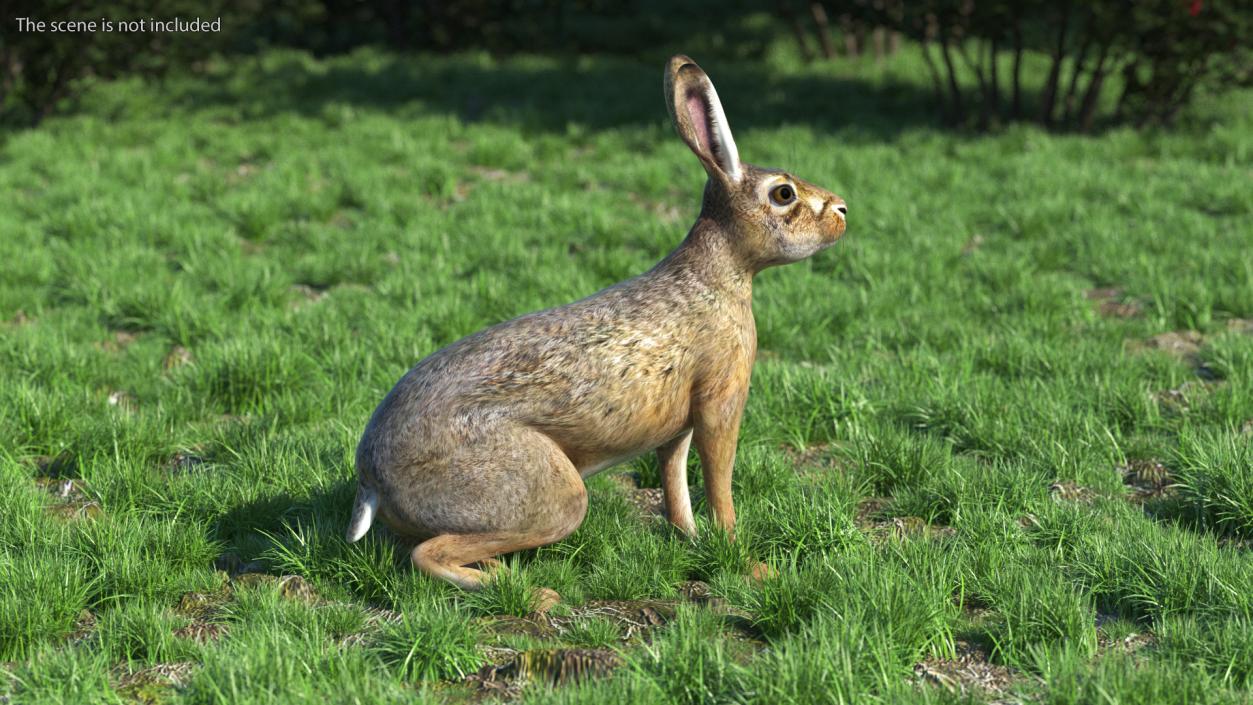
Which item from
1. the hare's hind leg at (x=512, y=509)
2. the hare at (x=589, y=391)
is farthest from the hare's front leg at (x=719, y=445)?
the hare's hind leg at (x=512, y=509)

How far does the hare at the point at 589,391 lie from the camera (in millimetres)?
3480

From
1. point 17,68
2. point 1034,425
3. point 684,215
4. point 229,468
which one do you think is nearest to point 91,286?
point 229,468

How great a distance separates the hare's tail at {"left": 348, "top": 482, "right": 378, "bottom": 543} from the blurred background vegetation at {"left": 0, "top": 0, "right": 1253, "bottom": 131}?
30.6ft

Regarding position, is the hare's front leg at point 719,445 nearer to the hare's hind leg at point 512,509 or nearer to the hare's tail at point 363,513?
the hare's hind leg at point 512,509

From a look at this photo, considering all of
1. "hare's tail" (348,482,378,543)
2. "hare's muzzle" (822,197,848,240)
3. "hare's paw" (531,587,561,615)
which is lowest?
"hare's paw" (531,587,561,615)

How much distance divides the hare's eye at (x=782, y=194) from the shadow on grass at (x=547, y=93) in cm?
769

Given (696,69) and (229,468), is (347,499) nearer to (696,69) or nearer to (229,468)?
(229,468)

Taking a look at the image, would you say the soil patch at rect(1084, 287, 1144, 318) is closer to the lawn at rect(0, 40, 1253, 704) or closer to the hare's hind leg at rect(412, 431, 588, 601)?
the lawn at rect(0, 40, 1253, 704)

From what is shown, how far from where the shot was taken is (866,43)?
52.7 ft

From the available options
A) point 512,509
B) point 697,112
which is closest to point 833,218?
point 697,112

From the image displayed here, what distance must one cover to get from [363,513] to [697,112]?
1689mm

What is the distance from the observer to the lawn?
3.21 metres

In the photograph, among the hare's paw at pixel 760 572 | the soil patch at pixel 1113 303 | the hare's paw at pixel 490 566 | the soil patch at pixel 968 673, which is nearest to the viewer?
the soil patch at pixel 968 673

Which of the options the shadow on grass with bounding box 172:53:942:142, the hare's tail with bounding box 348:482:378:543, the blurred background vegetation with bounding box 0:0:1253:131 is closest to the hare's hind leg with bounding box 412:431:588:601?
the hare's tail with bounding box 348:482:378:543
